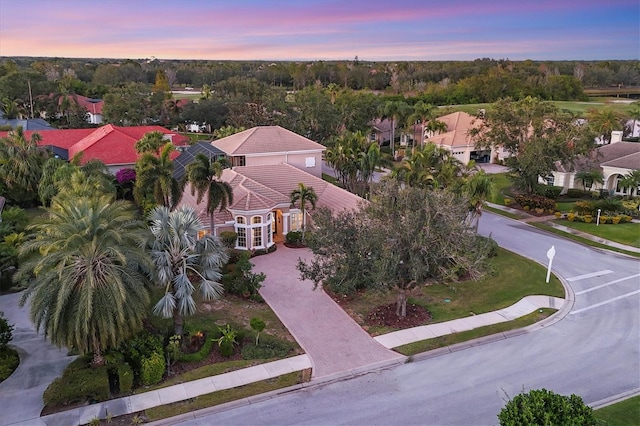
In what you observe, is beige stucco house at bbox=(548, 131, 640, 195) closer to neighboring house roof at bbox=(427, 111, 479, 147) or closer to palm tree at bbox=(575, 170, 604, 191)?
palm tree at bbox=(575, 170, 604, 191)

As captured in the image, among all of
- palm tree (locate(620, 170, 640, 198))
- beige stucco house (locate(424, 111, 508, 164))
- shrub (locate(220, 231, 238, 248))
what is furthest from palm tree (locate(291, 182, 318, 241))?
beige stucco house (locate(424, 111, 508, 164))

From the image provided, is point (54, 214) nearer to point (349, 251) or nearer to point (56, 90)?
point (349, 251)

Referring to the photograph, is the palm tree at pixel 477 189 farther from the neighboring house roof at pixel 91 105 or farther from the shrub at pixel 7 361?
the neighboring house roof at pixel 91 105

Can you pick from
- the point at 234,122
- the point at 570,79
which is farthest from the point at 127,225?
the point at 570,79

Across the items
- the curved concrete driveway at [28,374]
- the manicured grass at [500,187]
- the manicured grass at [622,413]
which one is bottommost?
the curved concrete driveway at [28,374]

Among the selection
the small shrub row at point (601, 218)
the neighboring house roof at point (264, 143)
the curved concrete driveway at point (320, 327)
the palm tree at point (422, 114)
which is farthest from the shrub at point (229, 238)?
the palm tree at point (422, 114)

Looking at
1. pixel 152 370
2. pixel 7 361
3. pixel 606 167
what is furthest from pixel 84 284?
pixel 606 167
